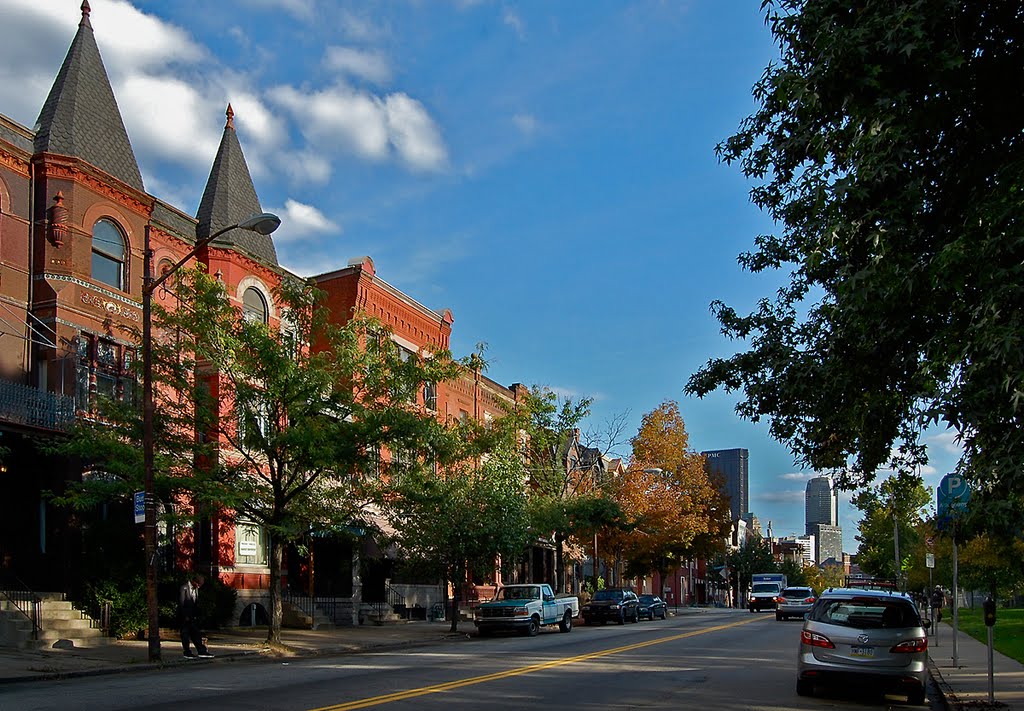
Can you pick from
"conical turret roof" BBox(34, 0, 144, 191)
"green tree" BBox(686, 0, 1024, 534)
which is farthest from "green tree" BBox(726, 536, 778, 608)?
"green tree" BBox(686, 0, 1024, 534)

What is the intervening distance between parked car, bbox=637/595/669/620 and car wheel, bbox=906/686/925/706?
30.9 metres

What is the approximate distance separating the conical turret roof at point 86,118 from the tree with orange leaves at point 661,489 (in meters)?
28.0

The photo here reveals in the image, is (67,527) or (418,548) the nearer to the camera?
(67,527)

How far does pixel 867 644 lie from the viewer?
1355 centimetres

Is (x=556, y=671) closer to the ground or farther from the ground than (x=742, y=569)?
farther from the ground

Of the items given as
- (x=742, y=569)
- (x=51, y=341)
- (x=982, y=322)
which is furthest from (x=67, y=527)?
(x=742, y=569)

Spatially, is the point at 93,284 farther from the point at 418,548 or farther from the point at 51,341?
the point at 418,548

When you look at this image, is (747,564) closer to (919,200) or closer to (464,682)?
(464,682)

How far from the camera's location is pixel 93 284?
25688mm

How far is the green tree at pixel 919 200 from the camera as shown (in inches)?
324

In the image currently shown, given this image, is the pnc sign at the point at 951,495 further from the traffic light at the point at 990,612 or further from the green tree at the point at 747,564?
the green tree at the point at 747,564

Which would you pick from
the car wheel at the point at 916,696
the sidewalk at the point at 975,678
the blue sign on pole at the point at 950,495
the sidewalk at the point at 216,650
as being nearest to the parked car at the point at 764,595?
the sidewalk at the point at 216,650

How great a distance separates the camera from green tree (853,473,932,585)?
5294 centimetres

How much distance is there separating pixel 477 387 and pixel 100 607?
26156 millimetres
